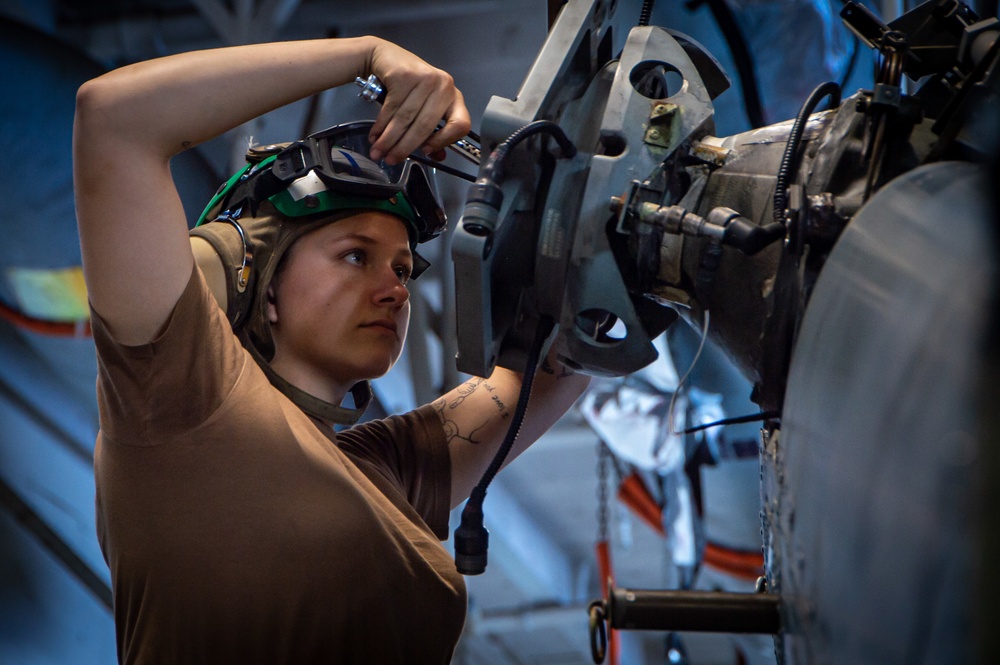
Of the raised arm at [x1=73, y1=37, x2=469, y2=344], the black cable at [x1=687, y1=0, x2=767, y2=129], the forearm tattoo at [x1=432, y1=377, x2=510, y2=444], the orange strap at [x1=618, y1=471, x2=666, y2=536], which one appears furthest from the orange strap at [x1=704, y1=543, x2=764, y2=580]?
the raised arm at [x1=73, y1=37, x2=469, y2=344]

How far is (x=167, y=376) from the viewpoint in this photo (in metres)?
1.13

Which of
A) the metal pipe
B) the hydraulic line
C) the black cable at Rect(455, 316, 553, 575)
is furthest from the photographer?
the black cable at Rect(455, 316, 553, 575)

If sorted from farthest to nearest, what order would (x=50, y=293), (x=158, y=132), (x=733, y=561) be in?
(x=733, y=561) → (x=50, y=293) → (x=158, y=132)

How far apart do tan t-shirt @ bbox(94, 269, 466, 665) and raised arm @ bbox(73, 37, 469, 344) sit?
59 mm

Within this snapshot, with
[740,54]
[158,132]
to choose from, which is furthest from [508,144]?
[740,54]

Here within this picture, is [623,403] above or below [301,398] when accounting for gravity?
below

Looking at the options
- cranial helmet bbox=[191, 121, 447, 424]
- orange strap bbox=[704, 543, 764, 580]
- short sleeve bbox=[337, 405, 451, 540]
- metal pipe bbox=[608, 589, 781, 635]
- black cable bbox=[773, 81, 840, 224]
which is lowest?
orange strap bbox=[704, 543, 764, 580]

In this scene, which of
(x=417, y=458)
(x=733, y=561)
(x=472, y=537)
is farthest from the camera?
(x=733, y=561)

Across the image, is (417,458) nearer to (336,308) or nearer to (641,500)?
(336,308)

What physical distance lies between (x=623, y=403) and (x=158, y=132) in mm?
3287

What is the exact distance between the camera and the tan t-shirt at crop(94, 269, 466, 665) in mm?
1174

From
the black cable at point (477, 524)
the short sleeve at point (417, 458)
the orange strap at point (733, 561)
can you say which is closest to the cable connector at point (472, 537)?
the black cable at point (477, 524)

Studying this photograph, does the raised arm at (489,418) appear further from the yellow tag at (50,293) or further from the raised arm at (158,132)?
the yellow tag at (50,293)

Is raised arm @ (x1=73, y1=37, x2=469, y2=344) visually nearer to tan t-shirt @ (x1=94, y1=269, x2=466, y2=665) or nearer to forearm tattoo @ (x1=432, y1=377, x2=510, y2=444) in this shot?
tan t-shirt @ (x1=94, y1=269, x2=466, y2=665)
